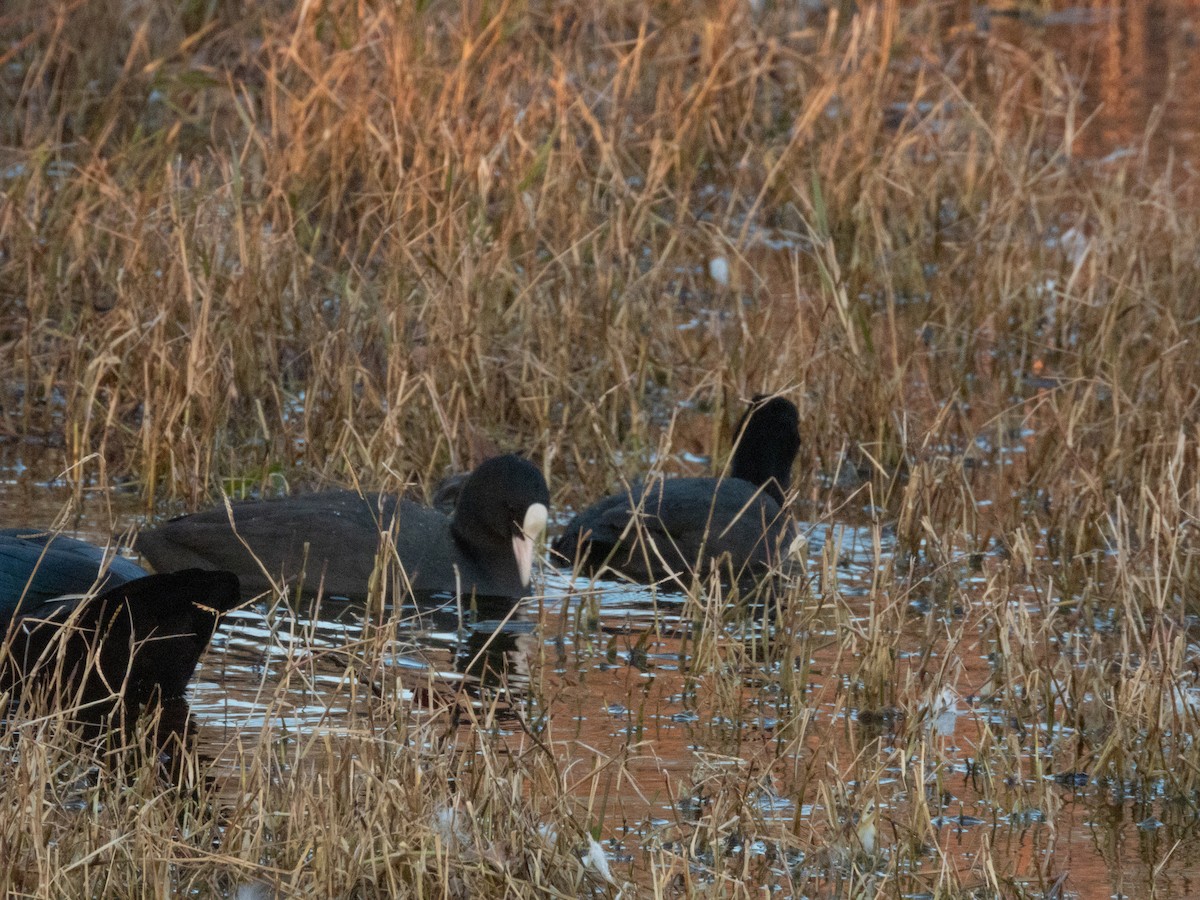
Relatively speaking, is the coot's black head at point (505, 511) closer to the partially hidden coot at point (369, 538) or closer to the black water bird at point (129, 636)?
the partially hidden coot at point (369, 538)

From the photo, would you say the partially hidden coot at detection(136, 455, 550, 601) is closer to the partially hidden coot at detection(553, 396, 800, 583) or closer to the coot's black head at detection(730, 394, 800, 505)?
the partially hidden coot at detection(553, 396, 800, 583)

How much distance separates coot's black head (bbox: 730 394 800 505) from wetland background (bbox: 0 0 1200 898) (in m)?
0.21

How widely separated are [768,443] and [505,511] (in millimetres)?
1178

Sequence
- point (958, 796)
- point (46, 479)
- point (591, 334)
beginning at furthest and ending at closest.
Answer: point (591, 334) < point (46, 479) < point (958, 796)

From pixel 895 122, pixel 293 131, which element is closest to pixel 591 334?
pixel 293 131

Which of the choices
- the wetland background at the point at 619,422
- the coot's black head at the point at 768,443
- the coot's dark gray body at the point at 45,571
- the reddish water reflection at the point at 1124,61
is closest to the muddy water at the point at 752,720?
the wetland background at the point at 619,422

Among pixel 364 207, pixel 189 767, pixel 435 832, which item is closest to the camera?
pixel 435 832

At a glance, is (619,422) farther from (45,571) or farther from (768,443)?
(45,571)

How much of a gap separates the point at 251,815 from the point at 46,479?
362 cm

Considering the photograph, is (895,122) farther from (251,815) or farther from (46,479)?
(251,815)

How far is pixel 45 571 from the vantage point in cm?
562

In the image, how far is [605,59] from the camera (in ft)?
41.6

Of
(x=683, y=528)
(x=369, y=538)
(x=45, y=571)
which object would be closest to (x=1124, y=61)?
(x=683, y=528)

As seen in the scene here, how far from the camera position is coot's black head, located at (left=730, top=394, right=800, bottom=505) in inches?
301
